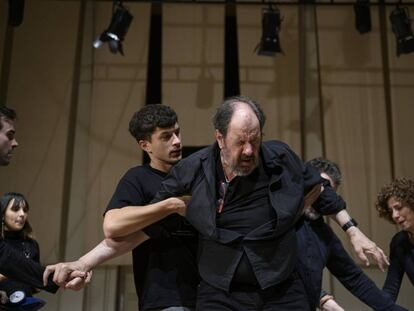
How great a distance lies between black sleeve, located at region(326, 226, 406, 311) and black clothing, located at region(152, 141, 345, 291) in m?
0.91

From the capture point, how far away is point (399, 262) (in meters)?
2.99

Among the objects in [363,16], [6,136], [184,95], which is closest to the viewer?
[6,136]

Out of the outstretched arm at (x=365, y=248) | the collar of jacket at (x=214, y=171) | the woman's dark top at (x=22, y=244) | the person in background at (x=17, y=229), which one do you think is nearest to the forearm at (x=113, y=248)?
the collar of jacket at (x=214, y=171)

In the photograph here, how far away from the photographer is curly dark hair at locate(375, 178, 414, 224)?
289cm

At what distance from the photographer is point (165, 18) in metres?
5.79

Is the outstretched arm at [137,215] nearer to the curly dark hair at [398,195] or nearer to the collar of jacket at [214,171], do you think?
the collar of jacket at [214,171]

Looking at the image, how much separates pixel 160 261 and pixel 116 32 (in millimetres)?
3609

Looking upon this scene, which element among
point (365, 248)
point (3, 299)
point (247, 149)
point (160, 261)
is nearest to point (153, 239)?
point (160, 261)

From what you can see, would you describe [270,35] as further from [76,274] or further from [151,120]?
[76,274]

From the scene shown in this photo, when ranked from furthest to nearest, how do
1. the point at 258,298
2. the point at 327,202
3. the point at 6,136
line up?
the point at 6,136
the point at 327,202
the point at 258,298

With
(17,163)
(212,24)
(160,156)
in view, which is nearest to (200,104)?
(212,24)

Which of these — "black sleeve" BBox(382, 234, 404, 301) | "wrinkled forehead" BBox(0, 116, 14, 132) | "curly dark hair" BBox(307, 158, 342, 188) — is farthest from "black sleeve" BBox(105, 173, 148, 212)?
"black sleeve" BBox(382, 234, 404, 301)

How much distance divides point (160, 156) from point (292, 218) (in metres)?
0.61

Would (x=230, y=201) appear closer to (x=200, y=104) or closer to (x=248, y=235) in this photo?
(x=248, y=235)
